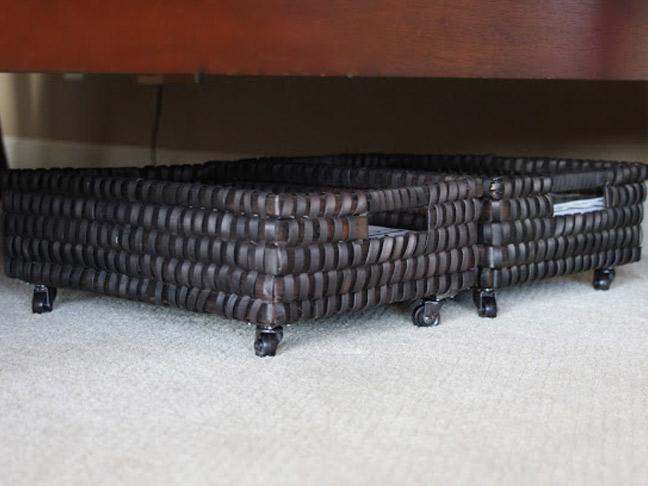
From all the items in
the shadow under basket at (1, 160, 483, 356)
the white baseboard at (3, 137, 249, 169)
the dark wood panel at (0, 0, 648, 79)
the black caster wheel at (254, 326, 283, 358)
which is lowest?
the white baseboard at (3, 137, 249, 169)

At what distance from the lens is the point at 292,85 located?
Result: 2.54 metres

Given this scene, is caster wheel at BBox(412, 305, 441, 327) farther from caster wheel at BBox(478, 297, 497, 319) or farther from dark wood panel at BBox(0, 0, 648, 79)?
dark wood panel at BBox(0, 0, 648, 79)

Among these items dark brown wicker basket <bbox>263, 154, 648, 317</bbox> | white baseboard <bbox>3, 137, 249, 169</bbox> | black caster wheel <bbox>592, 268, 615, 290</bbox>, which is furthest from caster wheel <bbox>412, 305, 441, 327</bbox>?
white baseboard <bbox>3, 137, 249, 169</bbox>

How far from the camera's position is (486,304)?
5.04ft

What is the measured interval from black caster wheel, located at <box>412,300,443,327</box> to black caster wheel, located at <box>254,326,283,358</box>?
25cm

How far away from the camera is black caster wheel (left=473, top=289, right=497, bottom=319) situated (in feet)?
5.04

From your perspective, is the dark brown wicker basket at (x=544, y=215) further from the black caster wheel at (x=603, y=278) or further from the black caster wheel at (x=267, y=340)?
the black caster wheel at (x=267, y=340)

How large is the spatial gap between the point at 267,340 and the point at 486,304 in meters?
0.40

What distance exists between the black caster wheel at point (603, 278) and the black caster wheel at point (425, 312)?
0.42 meters

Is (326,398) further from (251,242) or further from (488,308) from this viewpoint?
(488,308)

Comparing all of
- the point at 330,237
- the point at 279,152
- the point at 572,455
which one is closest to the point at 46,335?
the point at 330,237

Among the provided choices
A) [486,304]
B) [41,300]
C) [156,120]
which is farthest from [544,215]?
[156,120]

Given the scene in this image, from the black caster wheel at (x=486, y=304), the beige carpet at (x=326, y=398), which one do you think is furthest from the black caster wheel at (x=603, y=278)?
the black caster wheel at (x=486, y=304)

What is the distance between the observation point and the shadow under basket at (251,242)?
1.26m
